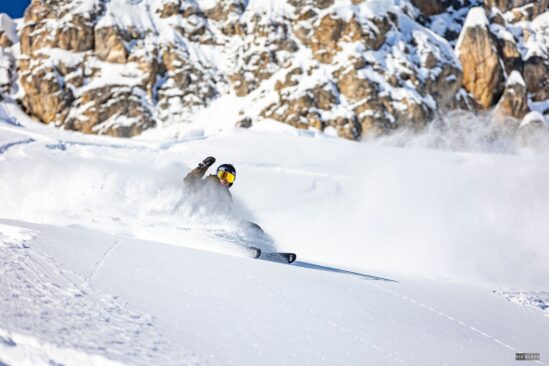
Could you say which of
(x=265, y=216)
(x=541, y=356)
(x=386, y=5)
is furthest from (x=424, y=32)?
(x=541, y=356)

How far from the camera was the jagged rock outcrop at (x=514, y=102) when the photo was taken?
41094 mm

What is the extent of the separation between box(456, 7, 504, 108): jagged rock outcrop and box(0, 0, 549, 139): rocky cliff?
0.10 metres

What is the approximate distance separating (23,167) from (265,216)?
17.0 feet

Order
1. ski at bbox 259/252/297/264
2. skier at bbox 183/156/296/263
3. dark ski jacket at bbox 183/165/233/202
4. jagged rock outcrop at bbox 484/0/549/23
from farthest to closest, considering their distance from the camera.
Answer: jagged rock outcrop at bbox 484/0/549/23
dark ski jacket at bbox 183/165/233/202
skier at bbox 183/156/296/263
ski at bbox 259/252/297/264

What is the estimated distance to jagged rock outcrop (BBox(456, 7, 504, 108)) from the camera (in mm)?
41719

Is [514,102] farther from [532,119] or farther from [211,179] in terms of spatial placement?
[211,179]

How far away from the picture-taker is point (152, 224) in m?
5.67

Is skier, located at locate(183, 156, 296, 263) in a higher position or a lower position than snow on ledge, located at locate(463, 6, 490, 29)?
lower

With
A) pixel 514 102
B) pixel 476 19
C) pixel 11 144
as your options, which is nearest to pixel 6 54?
pixel 11 144

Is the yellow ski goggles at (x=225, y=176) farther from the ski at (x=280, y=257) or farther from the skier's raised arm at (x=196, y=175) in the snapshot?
the ski at (x=280, y=257)

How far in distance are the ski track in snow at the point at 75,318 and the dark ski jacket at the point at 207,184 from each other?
3.46 metres

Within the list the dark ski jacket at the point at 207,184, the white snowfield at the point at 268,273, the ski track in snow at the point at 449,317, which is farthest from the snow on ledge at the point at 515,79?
the ski track in snow at the point at 449,317

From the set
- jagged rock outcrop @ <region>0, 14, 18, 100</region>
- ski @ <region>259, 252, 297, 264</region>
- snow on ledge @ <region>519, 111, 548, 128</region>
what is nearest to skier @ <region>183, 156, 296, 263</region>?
ski @ <region>259, 252, 297, 264</region>

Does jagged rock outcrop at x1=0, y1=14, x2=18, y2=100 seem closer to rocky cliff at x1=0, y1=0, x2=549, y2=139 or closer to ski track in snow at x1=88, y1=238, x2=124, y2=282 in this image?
rocky cliff at x1=0, y1=0, x2=549, y2=139
